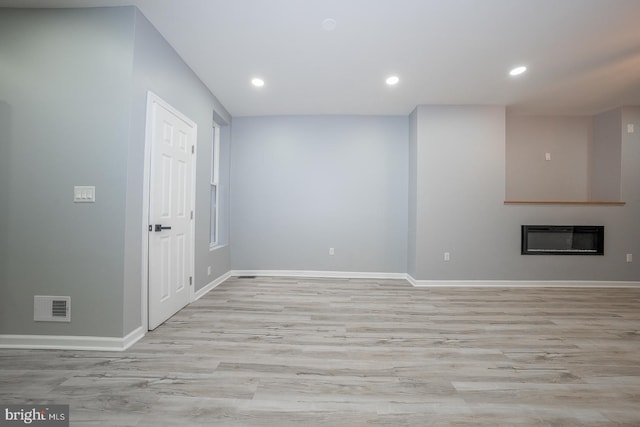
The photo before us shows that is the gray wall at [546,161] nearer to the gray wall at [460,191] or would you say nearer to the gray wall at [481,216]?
the gray wall at [481,216]

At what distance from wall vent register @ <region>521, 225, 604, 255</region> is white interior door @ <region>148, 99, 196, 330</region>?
473cm

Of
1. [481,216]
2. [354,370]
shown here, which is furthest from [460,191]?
[354,370]

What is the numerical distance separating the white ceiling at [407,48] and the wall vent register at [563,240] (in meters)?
1.90

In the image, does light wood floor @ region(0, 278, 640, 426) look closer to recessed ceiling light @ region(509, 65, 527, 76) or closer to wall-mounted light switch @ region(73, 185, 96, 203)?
wall-mounted light switch @ region(73, 185, 96, 203)

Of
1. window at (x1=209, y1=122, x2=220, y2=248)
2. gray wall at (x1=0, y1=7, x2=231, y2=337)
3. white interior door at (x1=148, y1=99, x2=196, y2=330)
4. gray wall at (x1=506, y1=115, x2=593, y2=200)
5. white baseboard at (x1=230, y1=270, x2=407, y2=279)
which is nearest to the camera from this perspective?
gray wall at (x1=0, y1=7, x2=231, y2=337)

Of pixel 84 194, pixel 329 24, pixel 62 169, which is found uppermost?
pixel 329 24

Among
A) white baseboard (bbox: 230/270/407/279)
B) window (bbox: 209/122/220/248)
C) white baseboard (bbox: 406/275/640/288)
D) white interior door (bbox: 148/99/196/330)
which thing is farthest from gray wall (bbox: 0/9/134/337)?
white baseboard (bbox: 406/275/640/288)

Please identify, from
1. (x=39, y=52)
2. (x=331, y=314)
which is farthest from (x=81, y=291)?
(x=331, y=314)

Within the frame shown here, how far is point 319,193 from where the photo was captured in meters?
4.86

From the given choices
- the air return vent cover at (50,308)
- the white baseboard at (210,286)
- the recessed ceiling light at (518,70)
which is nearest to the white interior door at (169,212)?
the white baseboard at (210,286)

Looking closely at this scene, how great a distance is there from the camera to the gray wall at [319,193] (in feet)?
15.8

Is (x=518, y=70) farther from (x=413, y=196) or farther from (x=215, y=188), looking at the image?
(x=215, y=188)

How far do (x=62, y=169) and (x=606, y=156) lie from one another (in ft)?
23.5

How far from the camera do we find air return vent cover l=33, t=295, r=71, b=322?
7.22 ft
